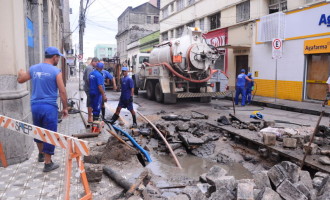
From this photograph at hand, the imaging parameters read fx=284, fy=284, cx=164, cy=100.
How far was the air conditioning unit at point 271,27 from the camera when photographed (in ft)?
47.6

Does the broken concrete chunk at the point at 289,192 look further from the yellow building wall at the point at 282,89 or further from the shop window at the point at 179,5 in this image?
the shop window at the point at 179,5

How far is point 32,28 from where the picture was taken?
24.4 ft

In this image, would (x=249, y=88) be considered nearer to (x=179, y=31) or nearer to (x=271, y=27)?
(x=271, y=27)

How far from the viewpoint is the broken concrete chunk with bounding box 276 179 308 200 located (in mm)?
3193

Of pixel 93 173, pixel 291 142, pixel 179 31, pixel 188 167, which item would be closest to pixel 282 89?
pixel 291 142

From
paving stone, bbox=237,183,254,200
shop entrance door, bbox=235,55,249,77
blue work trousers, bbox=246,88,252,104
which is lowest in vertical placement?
paving stone, bbox=237,183,254,200

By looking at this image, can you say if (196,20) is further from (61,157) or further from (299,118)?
(61,157)

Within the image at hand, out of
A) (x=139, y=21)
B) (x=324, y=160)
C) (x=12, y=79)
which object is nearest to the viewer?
(x=12, y=79)

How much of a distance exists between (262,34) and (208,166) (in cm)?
1226

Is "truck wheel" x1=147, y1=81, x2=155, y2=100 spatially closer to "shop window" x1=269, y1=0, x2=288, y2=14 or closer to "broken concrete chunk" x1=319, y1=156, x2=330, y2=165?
"shop window" x1=269, y1=0, x2=288, y2=14

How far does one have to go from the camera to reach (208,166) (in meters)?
5.63

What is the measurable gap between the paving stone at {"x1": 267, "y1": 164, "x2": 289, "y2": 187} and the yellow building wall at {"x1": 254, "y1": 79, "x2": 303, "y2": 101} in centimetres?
1121

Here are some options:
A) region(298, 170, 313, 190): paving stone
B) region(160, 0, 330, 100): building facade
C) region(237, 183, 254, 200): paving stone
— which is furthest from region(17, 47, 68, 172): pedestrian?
region(160, 0, 330, 100): building facade

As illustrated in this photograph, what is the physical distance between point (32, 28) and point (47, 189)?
521 centimetres
